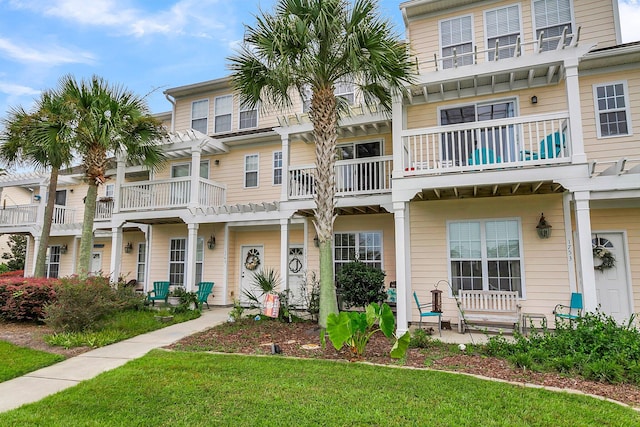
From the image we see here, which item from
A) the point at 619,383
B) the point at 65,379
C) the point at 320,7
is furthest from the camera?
the point at 320,7

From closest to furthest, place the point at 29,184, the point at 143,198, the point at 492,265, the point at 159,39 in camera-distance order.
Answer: the point at 492,265, the point at 143,198, the point at 159,39, the point at 29,184

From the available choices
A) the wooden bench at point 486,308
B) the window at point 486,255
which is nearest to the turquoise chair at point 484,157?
the window at point 486,255

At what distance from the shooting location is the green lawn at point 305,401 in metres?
4.02

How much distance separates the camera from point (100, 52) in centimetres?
1744

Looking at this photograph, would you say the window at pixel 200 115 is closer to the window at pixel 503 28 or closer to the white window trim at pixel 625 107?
the window at pixel 503 28

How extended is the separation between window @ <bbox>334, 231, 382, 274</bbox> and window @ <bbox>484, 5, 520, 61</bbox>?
21.0 ft

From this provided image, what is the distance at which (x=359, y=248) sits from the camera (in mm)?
12234

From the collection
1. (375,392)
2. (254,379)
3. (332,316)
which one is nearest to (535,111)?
(332,316)

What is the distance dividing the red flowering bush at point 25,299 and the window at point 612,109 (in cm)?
1516

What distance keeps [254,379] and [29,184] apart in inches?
740

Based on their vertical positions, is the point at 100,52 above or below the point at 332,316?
above

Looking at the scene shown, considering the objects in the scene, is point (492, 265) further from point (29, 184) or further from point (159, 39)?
point (29, 184)

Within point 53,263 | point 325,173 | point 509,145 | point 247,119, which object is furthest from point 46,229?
point 509,145

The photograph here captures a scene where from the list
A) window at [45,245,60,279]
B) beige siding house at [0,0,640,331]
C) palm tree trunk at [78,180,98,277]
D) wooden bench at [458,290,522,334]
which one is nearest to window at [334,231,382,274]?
beige siding house at [0,0,640,331]
